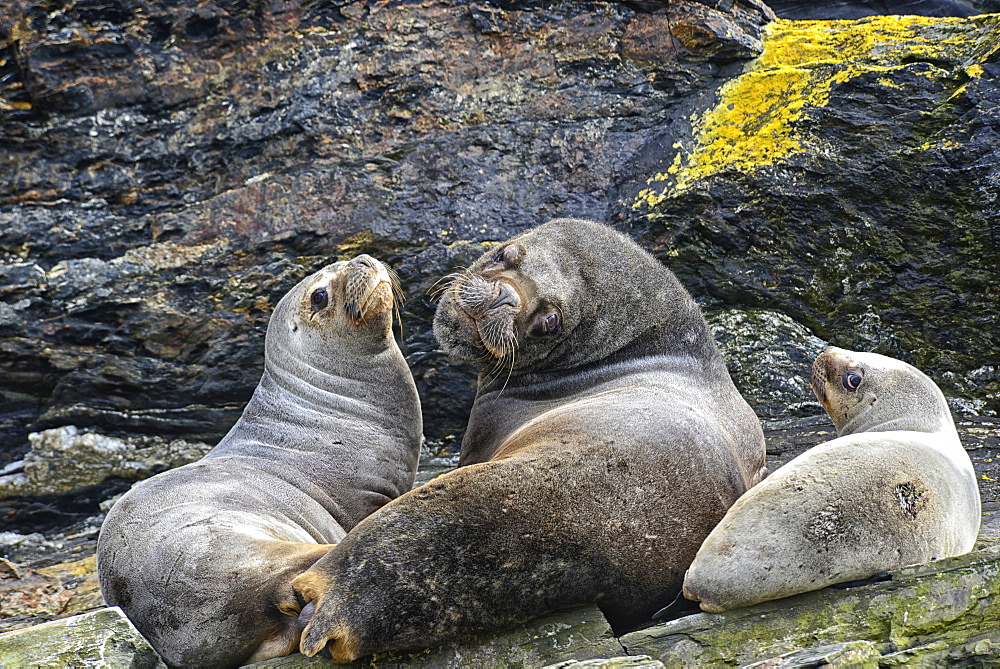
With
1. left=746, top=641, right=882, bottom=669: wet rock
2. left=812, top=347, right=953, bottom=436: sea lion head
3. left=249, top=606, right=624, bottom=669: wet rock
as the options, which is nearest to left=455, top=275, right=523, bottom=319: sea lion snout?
left=812, top=347, right=953, bottom=436: sea lion head

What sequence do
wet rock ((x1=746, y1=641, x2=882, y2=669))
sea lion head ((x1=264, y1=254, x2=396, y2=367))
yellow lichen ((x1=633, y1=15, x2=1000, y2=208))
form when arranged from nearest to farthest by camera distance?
wet rock ((x1=746, y1=641, x2=882, y2=669)), sea lion head ((x1=264, y1=254, x2=396, y2=367)), yellow lichen ((x1=633, y1=15, x2=1000, y2=208))

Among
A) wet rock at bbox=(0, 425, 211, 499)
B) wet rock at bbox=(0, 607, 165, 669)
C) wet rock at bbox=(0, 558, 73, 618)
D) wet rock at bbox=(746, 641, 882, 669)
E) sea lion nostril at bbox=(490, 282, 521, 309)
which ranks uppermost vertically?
sea lion nostril at bbox=(490, 282, 521, 309)

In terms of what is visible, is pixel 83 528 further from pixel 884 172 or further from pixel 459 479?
pixel 884 172

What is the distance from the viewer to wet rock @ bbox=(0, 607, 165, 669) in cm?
335

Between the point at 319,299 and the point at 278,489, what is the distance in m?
1.38

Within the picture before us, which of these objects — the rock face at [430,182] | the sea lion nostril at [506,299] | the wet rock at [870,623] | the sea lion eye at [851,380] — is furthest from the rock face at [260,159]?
the wet rock at [870,623]

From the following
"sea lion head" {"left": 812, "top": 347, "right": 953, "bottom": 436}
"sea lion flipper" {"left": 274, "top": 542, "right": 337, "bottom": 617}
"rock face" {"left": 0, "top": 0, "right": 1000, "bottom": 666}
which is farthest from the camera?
"rock face" {"left": 0, "top": 0, "right": 1000, "bottom": 666}

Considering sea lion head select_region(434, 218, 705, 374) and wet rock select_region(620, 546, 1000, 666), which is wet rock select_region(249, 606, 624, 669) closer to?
wet rock select_region(620, 546, 1000, 666)

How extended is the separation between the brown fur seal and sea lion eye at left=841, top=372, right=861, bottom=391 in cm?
88

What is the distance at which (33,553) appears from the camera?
6.58m

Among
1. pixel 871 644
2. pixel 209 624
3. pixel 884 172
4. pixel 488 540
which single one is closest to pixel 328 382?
pixel 209 624

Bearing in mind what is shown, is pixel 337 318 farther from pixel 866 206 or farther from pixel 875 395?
pixel 866 206

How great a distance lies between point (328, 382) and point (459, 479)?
7.42 feet

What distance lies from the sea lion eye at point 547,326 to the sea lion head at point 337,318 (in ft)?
3.33
